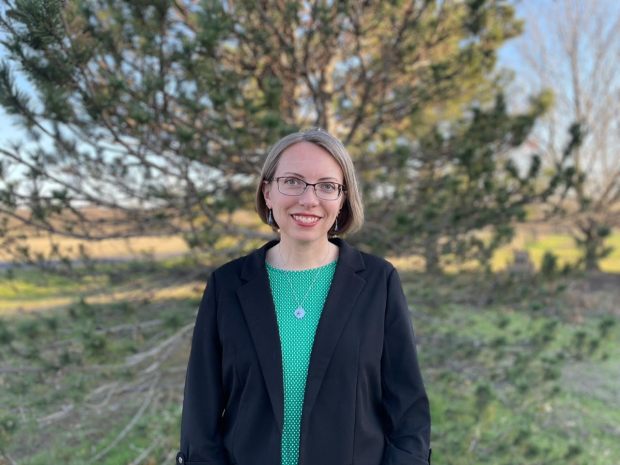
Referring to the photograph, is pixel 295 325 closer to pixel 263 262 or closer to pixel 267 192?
pixel 263 262

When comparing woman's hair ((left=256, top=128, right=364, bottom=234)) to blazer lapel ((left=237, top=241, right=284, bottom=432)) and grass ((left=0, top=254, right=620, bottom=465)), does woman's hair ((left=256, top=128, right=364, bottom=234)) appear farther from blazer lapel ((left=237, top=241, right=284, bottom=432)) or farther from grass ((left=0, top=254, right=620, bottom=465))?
grass ((left=0, top=254, right=620, bottom=465))

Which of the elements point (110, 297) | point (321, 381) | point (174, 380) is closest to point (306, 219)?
→ point (321, 381)

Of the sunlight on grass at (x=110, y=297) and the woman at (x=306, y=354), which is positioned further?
the sunlight on grass at (x=110, y=297)

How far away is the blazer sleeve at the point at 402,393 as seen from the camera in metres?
1.37

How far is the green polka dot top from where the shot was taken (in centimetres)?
131

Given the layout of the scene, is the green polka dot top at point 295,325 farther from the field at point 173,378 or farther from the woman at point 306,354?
the field at point 173,378

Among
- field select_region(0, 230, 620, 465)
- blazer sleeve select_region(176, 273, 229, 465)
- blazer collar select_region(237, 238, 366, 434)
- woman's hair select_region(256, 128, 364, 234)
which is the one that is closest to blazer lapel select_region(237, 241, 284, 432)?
blazer collar select_region(237, 238, 366, 434)

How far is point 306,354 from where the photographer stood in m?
1.34

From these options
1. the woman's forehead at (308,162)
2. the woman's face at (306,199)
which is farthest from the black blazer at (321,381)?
the woman's forehead at (308,162)

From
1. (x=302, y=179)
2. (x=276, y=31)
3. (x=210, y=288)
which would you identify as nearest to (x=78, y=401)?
(x=210, y=288)

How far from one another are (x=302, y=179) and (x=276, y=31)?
3.00 meters

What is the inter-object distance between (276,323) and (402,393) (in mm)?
414

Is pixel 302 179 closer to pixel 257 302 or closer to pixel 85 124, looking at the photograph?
pixel 257 302

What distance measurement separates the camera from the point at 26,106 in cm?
271
